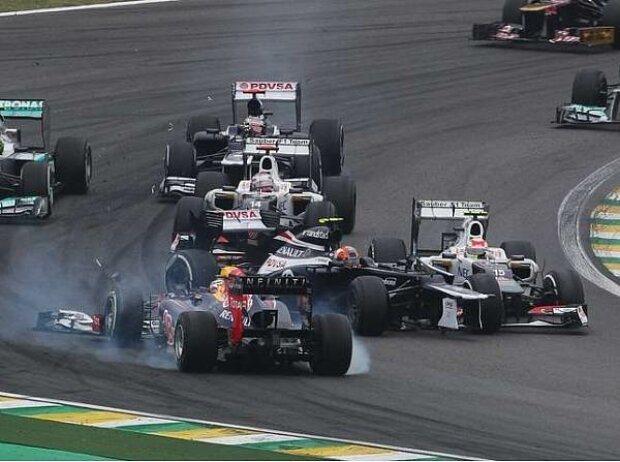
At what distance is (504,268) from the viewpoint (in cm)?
2155

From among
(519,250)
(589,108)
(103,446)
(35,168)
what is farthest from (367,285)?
(589,108)

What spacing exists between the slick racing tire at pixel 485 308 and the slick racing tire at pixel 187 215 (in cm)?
444

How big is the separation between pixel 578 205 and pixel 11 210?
28.5ft

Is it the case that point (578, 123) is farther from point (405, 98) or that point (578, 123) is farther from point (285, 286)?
point (285, 286)

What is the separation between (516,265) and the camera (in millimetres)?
21859

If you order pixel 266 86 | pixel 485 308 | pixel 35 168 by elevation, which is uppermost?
pixel 266 86

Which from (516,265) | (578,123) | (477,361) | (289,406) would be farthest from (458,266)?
(578,123)

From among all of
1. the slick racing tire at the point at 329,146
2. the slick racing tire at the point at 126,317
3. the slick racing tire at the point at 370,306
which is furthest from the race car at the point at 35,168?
the slick racing tire at the point at 126,317

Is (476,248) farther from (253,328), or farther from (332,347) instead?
(253,328)

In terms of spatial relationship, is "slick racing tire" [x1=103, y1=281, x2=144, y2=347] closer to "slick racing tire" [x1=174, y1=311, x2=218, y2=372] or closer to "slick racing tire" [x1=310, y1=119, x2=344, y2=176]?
"slick racing tire" [x1=174, y1=311, x2=218, y2=372]

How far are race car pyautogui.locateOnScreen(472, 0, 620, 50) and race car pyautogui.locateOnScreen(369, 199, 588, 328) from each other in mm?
17100

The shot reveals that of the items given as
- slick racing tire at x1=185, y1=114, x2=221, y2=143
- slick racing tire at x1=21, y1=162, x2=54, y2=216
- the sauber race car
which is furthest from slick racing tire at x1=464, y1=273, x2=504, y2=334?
the sauber race car

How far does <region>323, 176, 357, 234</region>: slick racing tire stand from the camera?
26.2 metres

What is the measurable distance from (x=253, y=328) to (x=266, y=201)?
23.5ft
